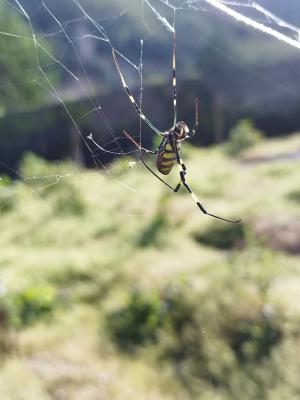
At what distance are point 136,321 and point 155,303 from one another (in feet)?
0.93

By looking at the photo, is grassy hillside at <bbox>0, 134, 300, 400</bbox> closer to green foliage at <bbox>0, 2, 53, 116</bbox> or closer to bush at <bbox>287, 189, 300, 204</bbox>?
bush at <bbox>287, 189, 300, 204</bbox>

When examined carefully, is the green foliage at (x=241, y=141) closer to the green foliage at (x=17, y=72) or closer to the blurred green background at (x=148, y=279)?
the blurred green background at (x=148, y=279)

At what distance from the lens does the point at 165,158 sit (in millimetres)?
2475

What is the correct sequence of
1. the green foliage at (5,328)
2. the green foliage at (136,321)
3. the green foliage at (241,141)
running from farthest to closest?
the green foliage at (241,141), the green foliage at (136,321), the green foliage at (5,328)

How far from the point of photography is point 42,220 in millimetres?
10469

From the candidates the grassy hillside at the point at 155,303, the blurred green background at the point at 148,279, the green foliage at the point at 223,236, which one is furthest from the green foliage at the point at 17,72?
the green foliage at the point at 223,236

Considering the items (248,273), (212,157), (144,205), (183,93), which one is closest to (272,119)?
(183,93)

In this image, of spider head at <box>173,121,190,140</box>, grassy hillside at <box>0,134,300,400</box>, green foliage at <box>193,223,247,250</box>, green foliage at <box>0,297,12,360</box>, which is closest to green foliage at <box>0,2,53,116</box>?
grassy hillside at <box>0,134,300,400</box>

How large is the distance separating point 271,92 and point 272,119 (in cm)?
104

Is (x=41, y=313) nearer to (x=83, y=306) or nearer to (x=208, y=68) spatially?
(x=83, y=306)

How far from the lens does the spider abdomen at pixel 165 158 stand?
2.46 meters

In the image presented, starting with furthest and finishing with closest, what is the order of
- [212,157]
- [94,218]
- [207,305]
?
[212,157] < [94,218] < [207,305]

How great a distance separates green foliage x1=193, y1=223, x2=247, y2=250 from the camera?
27.4ft

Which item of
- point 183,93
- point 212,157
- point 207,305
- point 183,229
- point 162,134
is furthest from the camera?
point 183,93
